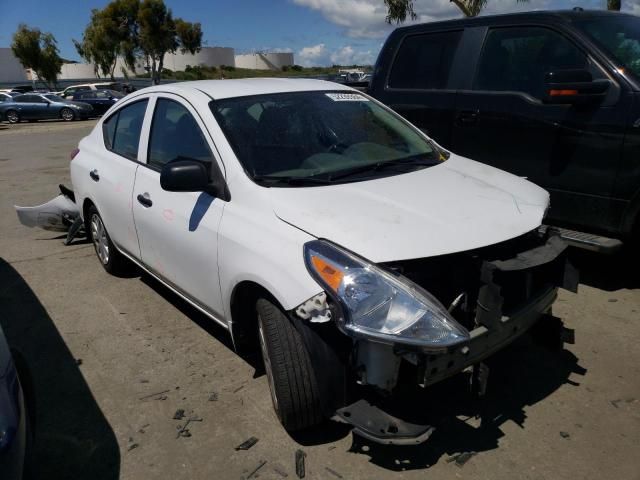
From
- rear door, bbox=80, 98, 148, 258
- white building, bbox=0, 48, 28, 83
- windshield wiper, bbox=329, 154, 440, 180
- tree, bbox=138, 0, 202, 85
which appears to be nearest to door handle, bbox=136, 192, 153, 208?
rear door, bbox=80, 98, 148, 258

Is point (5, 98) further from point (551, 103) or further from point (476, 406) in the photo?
point (476, 406)

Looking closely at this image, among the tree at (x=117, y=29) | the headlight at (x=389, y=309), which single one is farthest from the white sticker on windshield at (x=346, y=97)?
the tree at (x=117, y=29)

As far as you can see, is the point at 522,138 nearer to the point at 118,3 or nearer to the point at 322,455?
the point at 322,455

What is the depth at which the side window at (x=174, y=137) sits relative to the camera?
137 inches

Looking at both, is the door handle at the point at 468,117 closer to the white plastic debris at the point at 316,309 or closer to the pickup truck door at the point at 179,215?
the pickup truck door at the point at 179,215

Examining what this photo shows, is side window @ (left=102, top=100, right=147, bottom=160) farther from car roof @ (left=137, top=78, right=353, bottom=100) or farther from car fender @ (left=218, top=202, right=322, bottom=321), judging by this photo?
car fender @ (left=218, top=202, right=322, bottom=321)

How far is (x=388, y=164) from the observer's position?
3418mm

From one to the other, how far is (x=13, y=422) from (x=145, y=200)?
1.99 meters

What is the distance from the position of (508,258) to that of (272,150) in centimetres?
145

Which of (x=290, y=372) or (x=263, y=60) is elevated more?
(x=263, y=60)

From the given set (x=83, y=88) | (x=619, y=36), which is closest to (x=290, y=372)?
(x=619, y=36)

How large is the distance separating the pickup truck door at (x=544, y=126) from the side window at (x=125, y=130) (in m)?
2.72

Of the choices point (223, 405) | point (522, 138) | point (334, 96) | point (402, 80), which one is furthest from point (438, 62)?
point (223, 405)

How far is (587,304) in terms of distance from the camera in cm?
428
